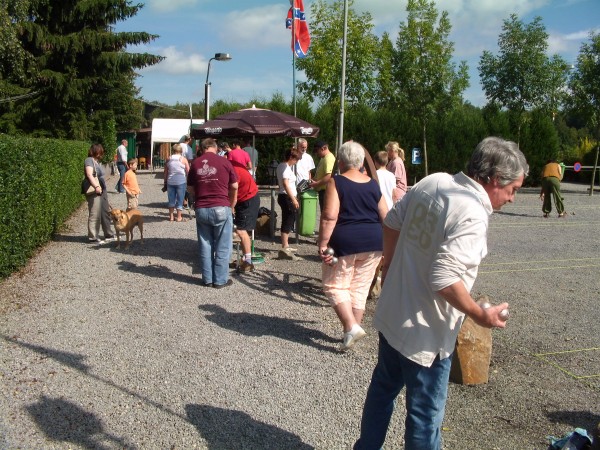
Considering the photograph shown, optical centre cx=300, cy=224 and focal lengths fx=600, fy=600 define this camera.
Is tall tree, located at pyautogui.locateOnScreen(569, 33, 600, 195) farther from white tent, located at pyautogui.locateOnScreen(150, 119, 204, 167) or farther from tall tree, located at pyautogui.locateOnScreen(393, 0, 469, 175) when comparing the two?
white tent, located at pyautogui.locateOnScreen(150, 119, 204, 167)

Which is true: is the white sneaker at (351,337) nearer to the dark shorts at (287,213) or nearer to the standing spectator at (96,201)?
the dark shorts at (287,213)

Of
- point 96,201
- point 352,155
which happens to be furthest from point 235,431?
point 96,201

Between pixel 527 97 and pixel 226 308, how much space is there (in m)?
23.6

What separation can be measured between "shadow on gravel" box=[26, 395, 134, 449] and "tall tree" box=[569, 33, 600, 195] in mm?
24713

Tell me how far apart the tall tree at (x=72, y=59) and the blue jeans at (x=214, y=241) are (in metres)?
21.4

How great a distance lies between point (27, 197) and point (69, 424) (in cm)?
563

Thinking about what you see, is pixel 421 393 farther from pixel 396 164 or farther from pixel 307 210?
pixel 307 210

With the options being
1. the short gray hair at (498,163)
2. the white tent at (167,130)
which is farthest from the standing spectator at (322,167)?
the white tent at (167,130)

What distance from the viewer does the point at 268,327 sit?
6047mm

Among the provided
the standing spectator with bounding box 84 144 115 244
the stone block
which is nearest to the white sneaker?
the stone block

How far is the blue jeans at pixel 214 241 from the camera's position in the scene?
24.7ft

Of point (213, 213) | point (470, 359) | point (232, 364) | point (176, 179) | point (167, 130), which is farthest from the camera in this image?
point (167, 130)

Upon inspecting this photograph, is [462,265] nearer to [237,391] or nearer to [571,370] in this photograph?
[237,391]

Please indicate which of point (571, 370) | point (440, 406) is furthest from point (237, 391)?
point (571, 370)
